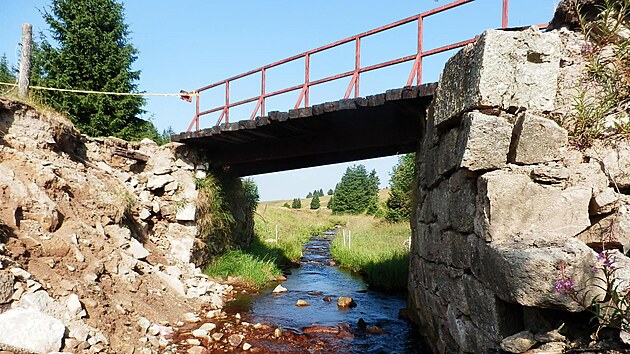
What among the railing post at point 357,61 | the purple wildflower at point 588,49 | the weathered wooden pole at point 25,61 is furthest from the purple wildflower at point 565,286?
the weathered wooden pole at point 25,61

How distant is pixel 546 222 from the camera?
3172mm

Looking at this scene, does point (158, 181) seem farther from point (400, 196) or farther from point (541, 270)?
point (400, 196)

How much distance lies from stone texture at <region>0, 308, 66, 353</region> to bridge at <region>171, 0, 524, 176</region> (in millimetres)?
4920

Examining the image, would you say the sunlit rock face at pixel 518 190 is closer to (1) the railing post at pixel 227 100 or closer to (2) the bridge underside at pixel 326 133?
(2) the bridge underside at pixel 326 133

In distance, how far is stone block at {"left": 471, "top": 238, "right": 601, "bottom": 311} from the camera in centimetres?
258

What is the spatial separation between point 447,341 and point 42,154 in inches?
289

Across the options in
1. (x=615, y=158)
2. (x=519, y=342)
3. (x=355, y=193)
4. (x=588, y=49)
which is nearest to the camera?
(x=519, y=342)

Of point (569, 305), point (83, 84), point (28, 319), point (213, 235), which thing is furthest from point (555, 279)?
point (83, 84)

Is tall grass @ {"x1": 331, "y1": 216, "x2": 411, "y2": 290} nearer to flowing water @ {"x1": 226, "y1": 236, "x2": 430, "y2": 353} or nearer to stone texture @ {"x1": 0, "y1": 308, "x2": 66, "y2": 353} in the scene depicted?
flowing water @ {"x1": 226, "y1": 236, "x2": 430, "y2": 353}

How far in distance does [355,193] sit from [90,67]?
3687 cm

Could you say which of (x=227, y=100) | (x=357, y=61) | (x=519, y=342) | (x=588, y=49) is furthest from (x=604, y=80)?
(x=227, y=100)

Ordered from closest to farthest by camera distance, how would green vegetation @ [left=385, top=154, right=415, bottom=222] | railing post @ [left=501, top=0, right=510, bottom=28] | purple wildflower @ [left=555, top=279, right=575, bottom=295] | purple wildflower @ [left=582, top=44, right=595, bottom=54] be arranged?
purple wildflower @ [left=555, top=279, right=575, bottom=295] → purple wildflower @ [left=582, top=44, right=595, bottom=54] → railing post @ [left=501, top=0, right=510, bottom=28] → green vegetation @ [left=385, top=154, right=415, bottom=222]

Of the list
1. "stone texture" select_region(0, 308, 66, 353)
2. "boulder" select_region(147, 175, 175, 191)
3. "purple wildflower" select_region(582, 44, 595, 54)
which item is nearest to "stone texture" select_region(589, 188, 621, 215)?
"purple wildflower" select_region(582, 44, 595, 54)

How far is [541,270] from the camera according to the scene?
2.61 m
